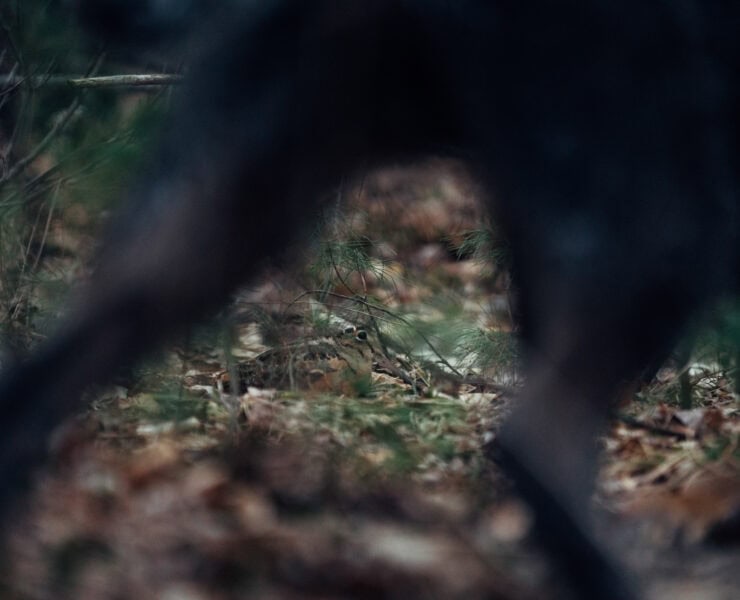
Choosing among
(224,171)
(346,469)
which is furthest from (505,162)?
(346,469)

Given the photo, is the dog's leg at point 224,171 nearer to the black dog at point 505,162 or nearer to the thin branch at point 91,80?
the black dog at point 505,162

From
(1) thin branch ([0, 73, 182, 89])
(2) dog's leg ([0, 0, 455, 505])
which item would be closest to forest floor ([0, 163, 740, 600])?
(2) dog's leg ([0, 0, 455, 505])

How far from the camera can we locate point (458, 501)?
2.89 meters

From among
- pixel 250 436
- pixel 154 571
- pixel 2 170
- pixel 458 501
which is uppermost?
pixel 2 170

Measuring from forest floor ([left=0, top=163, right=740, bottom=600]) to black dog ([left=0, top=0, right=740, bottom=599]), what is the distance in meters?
0.34

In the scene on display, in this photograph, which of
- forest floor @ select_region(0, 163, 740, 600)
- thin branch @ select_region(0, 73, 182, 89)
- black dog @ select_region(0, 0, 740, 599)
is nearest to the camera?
black dog @ select_region(0, 0, 740, 599)

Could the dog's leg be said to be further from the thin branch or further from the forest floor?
the thin branch

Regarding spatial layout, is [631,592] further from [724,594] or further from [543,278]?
[543,278]

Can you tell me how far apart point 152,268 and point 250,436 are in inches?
55.8

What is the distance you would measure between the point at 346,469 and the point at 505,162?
1229 millimetres

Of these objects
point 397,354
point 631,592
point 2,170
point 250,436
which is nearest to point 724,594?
point 631,592

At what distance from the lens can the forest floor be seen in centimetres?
233

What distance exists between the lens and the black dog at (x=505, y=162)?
1.99 m

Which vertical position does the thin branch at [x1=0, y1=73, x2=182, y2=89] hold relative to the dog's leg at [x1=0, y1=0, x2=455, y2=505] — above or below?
above
